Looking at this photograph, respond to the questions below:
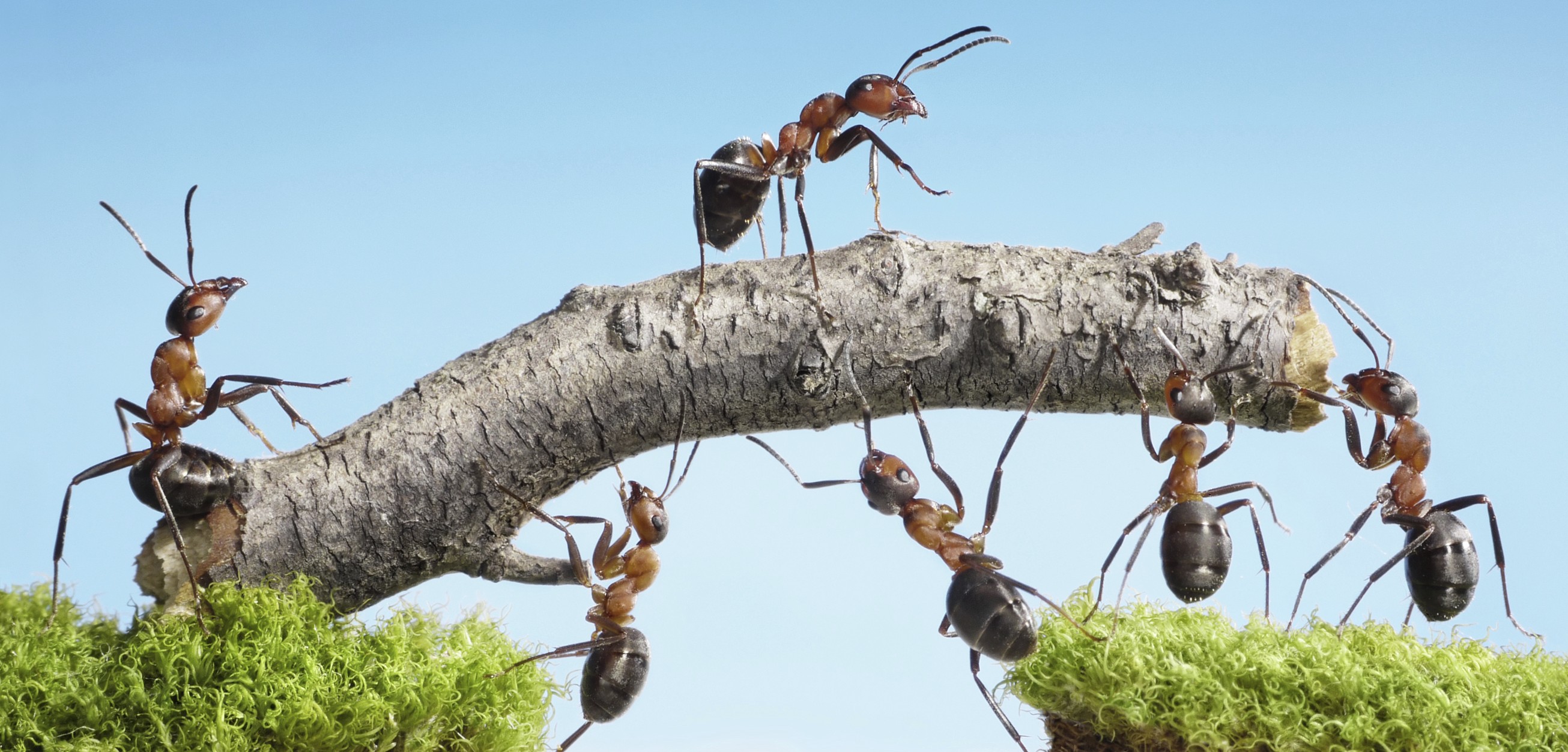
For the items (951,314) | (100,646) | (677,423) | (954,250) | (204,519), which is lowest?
(100,646)

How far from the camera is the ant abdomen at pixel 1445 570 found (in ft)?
8.80

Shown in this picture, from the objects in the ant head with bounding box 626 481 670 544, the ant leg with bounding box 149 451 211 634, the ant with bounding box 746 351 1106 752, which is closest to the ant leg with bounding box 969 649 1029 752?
the ant with bounding box 746 351 1106 752

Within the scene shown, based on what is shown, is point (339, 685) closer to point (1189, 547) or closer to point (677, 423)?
point (677, 423)

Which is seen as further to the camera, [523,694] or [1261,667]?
[523,694]

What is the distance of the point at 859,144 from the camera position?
281cm

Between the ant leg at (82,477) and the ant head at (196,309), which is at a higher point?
the ant head at (196,309)

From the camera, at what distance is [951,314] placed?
8.52 feet

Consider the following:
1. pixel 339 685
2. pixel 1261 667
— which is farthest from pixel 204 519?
pixel 1261 667

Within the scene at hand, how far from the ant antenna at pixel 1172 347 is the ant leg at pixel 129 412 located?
Result: 241cm

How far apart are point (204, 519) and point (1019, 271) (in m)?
2.04

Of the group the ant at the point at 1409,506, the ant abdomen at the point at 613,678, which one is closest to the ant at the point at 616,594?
the ant abdomen at the point at 613,678

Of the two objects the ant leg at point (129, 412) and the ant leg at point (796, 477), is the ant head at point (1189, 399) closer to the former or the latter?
the ant leg at point (796, 477)

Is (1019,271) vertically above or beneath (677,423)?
above

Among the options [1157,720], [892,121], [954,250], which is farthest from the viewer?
[892,121]
